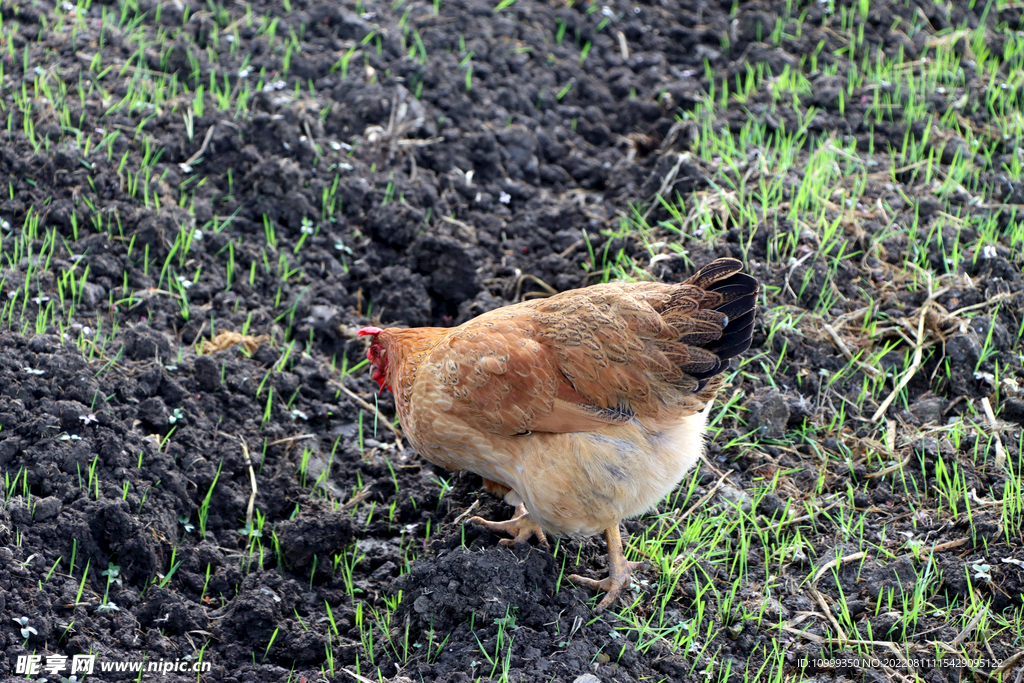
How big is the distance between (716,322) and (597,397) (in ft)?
1.83

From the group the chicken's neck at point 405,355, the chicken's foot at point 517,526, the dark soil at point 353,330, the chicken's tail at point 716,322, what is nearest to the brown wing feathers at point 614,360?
the chicken's tail at point 716,322

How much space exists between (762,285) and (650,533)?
5.07ft

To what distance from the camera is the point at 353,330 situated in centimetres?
475

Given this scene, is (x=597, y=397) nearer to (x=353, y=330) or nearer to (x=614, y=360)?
(x=614, y=360)

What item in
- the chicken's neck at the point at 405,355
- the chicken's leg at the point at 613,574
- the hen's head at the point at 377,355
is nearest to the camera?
the chicken's leg at the point at 613,574

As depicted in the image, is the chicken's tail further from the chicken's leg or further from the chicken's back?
the chicken's leg

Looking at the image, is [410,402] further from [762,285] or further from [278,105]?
[278,105]

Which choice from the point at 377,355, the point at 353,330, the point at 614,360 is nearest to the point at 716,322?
the point at 614,360

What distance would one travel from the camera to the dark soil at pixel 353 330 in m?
3.32

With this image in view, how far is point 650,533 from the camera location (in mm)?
3818

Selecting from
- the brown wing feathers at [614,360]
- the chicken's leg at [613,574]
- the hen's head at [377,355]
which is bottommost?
the chicken's leg at [613,574]

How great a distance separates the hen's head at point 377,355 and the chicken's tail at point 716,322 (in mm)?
1392

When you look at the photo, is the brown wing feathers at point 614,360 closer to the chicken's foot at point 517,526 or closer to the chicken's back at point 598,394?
the chicken's back at point 598,394

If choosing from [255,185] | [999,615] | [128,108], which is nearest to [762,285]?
[999,615]
